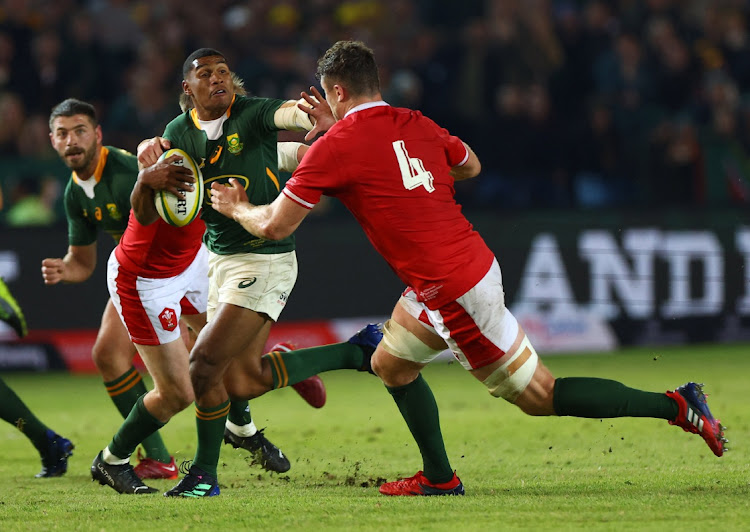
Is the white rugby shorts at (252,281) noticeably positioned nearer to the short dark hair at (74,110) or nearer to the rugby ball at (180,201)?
the rugby ball at (180,201)

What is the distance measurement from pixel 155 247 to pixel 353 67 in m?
1.74

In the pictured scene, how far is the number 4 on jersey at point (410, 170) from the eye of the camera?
533cm

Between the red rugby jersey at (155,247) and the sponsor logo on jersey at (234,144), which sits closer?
the sponsor logo on jersey at (234,144)

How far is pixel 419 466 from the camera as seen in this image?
6828 millimetres

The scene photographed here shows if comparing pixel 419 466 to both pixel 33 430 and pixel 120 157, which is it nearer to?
pixel 33 430

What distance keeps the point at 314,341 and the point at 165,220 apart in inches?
252

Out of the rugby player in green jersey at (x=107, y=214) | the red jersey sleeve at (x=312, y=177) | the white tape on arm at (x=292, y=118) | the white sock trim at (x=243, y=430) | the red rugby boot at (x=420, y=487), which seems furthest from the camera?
the white sock trim at (x=243, y=430)

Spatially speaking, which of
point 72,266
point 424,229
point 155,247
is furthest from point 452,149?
point 72,266

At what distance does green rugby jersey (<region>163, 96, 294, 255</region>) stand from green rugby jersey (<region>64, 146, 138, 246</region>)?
0.78 meters

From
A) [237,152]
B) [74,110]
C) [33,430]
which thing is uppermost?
[74,110]

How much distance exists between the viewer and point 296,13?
1523 cm

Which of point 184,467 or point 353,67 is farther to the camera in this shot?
point 184,467

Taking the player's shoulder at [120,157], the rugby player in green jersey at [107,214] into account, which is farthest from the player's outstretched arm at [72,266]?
the player's shoulder at [120,157]

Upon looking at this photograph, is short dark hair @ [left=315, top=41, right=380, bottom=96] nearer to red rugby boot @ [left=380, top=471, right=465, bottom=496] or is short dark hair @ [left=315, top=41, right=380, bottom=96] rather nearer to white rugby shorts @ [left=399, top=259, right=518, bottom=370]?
white rugby shorts @ [left=399, top=259, right=518, bottom=370]
